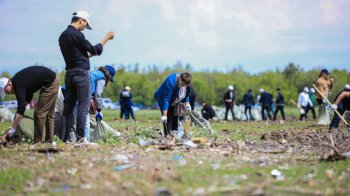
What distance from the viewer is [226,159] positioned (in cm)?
865

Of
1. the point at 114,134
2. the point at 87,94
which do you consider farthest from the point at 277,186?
the point at 114,134

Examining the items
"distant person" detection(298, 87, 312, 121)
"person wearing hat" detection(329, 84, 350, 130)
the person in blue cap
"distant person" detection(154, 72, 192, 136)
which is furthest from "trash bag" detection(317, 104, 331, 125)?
the person in blue cap

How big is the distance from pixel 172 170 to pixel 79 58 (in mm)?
4116

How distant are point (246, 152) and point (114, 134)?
3.56 metres

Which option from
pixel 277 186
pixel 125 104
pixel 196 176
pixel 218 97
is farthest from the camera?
pixel 218 97

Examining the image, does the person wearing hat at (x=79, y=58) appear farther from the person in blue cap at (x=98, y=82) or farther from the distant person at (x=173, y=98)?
the distant person at (x=173, y=98)

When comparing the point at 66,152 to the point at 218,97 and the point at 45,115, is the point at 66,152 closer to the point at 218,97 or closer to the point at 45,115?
the point at 45,115

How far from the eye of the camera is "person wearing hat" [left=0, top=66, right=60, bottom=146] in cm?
1039

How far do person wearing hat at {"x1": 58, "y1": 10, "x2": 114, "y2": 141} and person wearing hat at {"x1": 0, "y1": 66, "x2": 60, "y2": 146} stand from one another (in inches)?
15.0

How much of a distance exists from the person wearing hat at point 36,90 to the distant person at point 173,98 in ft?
8.03

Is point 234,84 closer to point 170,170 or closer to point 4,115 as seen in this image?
point 4,115

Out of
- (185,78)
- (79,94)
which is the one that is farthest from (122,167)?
(185,78)

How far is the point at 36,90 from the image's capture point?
10.8 metres

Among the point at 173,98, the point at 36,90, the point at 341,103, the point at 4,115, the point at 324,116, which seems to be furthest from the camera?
the point at 4,115
